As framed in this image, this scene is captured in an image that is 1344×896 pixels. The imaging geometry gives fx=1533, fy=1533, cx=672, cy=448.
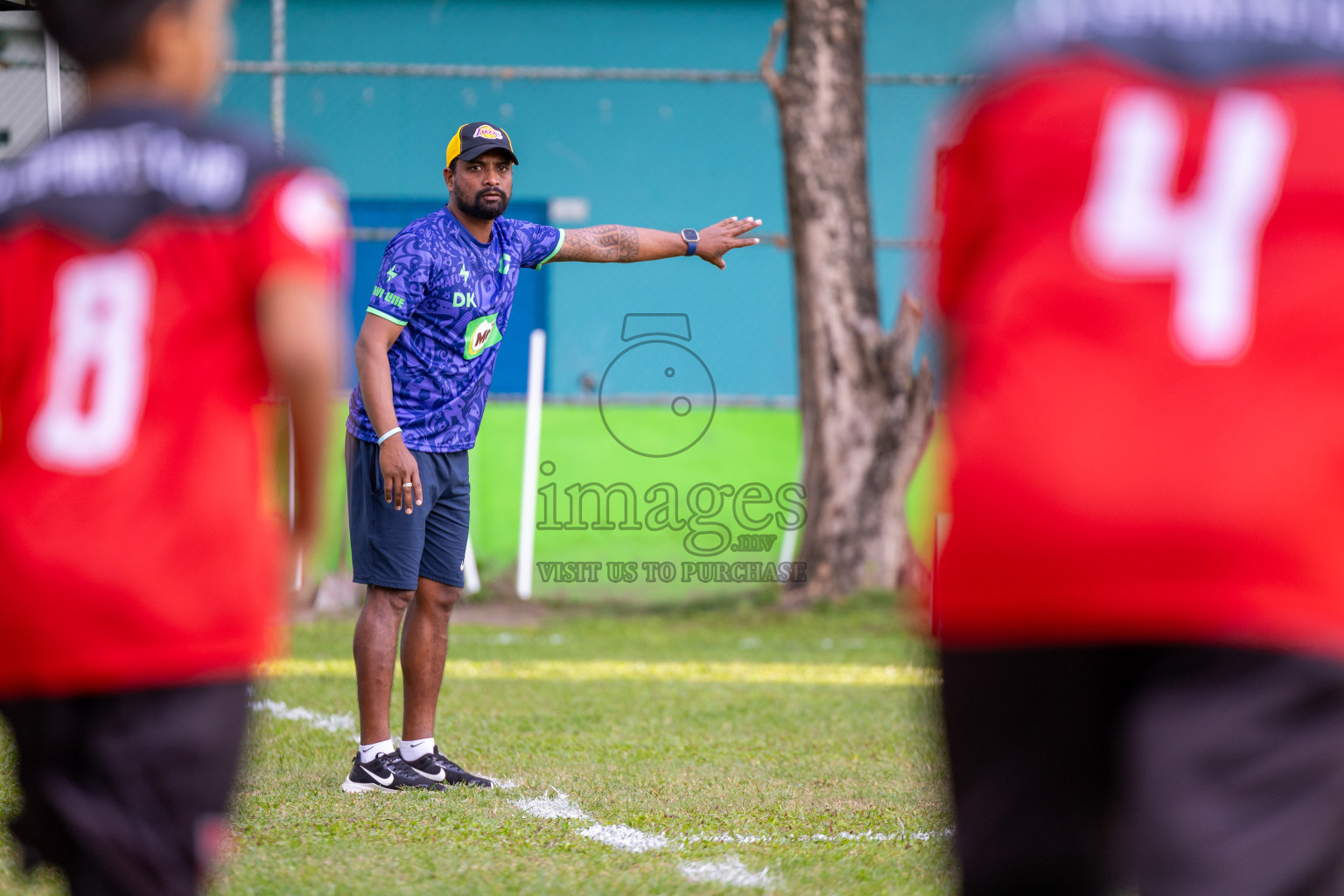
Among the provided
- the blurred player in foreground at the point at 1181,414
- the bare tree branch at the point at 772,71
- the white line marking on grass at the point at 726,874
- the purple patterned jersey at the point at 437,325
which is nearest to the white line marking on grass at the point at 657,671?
the purple patterned jersey at the point at 437,325

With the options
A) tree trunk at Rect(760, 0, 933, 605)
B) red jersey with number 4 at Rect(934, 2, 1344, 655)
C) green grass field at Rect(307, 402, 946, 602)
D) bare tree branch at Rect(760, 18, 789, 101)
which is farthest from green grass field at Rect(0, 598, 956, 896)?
bare tree branch at Rect(760, 18, 789, 101)

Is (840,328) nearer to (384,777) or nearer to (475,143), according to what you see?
(475,143)

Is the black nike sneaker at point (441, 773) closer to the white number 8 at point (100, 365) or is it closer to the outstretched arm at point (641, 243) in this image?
the outstretched arm at point (641, 243)

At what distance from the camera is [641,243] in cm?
610

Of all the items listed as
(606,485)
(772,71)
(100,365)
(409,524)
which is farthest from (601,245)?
(606,485)

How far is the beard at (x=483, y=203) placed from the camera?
5570mm

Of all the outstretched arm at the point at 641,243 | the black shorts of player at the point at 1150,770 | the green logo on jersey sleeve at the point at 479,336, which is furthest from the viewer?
the outstretched arm at the point at 641,243

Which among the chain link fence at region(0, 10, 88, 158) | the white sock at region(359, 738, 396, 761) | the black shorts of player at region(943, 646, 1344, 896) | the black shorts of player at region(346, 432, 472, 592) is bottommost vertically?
the white sock at region(359, 738, 396, 761)

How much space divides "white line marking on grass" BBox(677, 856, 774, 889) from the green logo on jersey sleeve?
213 centimetres

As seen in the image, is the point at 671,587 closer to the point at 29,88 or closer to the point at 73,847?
the point at 29,88

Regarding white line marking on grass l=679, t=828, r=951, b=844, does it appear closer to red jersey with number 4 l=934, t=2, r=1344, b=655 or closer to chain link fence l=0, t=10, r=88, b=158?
red jersey with number 4 l=934, t=2, r=1344, b=655

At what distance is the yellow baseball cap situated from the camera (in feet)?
18.4

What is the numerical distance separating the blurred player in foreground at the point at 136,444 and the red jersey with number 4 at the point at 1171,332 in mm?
911

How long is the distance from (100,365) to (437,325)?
11.7 ft
